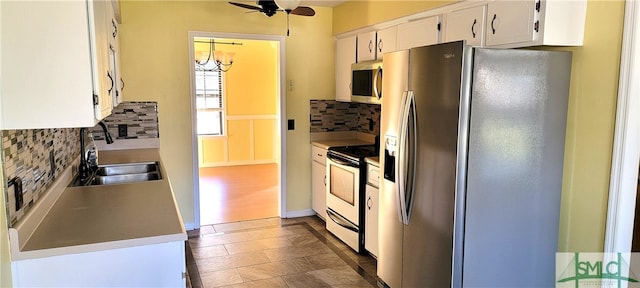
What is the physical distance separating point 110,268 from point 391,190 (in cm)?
169

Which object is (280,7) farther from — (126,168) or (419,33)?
(126,168)

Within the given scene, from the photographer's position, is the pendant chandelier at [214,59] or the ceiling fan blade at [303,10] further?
the pendant chandelier at [214,59]

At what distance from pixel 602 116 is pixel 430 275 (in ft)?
4.03

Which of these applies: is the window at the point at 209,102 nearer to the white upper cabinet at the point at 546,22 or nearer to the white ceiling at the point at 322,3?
the white ceiling at the point at 322,3

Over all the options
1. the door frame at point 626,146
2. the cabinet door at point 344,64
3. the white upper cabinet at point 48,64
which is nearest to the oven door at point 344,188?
the cabinet door at point 344,64

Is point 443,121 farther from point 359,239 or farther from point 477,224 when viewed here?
point 359,239

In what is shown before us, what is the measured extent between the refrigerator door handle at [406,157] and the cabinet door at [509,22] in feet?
1.97

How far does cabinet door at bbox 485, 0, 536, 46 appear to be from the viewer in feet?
7.21

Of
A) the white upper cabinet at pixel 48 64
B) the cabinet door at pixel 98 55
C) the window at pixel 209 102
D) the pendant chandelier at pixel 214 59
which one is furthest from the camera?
the window at pixel 209 102

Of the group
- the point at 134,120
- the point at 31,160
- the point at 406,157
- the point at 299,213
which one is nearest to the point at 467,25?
the point at 406,157

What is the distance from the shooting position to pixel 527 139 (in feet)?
7.22

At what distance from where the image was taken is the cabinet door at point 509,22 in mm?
2197

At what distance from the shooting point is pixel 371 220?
340 cm

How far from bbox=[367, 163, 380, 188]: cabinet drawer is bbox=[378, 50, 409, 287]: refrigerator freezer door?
1.33ft
